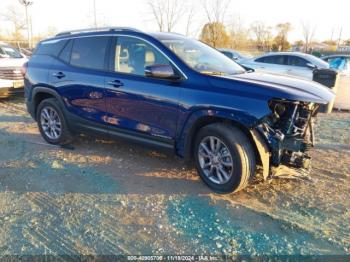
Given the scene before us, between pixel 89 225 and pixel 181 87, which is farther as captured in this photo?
pixel 181 87

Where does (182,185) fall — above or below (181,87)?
below

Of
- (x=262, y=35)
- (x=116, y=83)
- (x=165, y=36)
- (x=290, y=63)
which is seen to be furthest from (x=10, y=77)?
(x=262, y=35)

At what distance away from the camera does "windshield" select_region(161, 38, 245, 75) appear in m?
4.08

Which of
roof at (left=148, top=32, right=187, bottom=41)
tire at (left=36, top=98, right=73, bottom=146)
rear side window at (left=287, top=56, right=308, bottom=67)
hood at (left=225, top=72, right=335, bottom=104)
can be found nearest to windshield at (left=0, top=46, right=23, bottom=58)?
tire at (left=36, top=98, right=73, bottom=146)

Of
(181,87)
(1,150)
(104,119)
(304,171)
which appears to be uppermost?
(181,87)

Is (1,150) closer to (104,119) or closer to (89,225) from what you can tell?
(104,119)

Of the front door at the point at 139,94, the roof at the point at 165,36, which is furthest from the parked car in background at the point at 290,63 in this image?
the front door at the point at 139,94

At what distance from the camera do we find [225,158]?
12.3 ft

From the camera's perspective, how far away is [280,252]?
281 cm

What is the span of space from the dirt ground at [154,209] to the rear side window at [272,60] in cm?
689

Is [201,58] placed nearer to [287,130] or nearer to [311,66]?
[287,130]

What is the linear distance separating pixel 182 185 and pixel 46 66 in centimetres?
308

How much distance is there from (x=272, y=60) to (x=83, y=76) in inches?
328

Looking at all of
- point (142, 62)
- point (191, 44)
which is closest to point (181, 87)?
point (142, 62)
